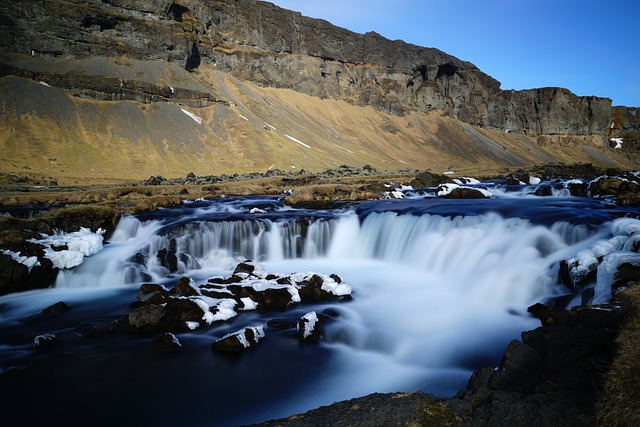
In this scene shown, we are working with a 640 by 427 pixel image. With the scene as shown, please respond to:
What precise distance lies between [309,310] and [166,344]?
13.9 ft

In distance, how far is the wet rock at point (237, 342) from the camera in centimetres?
988

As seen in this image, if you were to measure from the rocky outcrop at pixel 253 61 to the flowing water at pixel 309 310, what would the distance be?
63.1 metres

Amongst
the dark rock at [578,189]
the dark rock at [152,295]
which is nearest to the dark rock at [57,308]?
the dark rock at [152,295]

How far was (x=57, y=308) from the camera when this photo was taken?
1273 centimetres

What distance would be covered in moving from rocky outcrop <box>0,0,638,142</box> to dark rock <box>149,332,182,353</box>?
7104 centimetres

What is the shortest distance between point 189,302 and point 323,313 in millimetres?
3899

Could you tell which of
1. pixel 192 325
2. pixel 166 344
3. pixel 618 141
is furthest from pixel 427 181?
pixel 618 141

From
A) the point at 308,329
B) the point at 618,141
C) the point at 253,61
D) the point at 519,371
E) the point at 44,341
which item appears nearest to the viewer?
the point at 519,371

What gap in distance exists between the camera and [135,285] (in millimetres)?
15820

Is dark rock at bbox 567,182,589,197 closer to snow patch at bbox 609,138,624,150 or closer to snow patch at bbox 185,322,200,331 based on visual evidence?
snow patch at bbox 185,322,200,331

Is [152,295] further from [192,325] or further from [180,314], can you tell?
[192,325]

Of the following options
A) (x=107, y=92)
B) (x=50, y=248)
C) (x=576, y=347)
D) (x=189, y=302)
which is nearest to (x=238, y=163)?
(x=107, y=92)

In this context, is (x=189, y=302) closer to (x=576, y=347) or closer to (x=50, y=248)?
(x=50, y=248)

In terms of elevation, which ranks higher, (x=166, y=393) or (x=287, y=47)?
(x=287, y=47)
